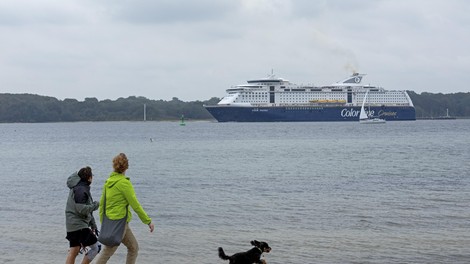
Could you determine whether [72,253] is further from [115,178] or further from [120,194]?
[115,178]

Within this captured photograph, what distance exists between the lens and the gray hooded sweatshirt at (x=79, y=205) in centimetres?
871

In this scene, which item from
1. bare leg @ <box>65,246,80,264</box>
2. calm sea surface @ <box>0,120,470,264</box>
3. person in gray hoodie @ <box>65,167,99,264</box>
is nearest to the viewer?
person in gray hoodie @ <box>65,167,99,264</box>

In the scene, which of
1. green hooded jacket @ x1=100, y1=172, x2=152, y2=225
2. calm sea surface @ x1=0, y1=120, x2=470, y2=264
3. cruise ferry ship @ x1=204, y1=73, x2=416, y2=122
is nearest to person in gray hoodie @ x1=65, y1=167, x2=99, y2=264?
green hooded jacket @ x1=100, y1=172, x2=152, y2=225

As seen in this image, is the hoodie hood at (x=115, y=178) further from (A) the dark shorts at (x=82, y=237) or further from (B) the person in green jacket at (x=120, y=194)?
(A) the dark shorts at (x=82, y=237)

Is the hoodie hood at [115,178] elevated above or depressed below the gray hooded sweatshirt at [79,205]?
above

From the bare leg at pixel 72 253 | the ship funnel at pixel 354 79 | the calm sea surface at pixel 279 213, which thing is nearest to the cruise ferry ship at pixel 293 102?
the ship funnel at pixel 354 79

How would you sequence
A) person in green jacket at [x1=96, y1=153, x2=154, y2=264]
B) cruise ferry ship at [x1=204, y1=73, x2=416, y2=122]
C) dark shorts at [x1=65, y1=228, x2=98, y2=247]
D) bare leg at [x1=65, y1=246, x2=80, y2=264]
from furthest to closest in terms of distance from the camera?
1. cruise ferry ship at [x1=204, y1=73, x2=416, y2=122]
2. bare leg at [x1=65, y1=246, x2=80, y2=264]
3. dark shorts at [x1=65, y1=228, x2=98, y2=247]
4. person in green jacket at [x1=96, y1=153, x2=154, y2=264]

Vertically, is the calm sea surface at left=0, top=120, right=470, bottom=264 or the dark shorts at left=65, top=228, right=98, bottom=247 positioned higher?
the dark shorts at left=65, top=228, right=98, bottom=247

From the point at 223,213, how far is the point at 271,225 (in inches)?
92.9

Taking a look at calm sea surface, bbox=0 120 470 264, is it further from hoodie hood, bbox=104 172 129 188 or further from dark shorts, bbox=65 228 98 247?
hoodie hood, bbox=104 172 129 188

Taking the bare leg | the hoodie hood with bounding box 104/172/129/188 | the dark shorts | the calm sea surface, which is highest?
the hoodie hood with bounding box 104/172/129/188

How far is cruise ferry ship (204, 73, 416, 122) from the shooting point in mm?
125250

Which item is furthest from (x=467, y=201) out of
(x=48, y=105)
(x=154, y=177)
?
(x=48, y=105)

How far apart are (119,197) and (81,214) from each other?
2.54 ft
